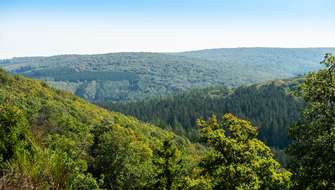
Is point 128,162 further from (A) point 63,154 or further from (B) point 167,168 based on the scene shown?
(A) point 63,154

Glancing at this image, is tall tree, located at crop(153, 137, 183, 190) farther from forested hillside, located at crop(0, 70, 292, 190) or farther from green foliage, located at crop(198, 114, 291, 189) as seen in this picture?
green foliage, located at crop(198, 114, 291, 189)

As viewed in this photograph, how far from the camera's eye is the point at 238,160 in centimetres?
2227

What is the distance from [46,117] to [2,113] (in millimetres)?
49637

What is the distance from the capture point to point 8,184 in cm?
522

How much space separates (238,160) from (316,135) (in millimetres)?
5835

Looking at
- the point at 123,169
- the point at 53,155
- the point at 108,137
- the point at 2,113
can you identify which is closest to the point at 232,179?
the point at 53,155

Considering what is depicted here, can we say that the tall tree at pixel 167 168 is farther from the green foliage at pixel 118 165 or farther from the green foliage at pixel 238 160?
the green foliage at pixel 238 160

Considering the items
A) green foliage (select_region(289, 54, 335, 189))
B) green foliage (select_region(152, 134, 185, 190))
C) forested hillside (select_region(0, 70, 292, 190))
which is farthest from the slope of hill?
green foliage (select_region(289, 54, 335, 189))

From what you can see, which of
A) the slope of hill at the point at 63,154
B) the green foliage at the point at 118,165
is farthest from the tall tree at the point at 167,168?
the green foliage at the point at 118,165

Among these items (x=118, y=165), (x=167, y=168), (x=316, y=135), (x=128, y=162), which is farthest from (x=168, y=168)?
(x=316, y=135)

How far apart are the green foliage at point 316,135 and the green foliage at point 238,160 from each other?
2.20 metres

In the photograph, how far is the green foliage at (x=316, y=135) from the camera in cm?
1709

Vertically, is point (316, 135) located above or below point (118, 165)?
above

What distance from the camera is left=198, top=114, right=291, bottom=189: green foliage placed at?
20.6 m
